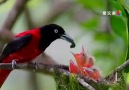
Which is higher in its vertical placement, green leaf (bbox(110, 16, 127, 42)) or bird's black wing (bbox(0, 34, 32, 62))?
green leaf (bbox(110, 16, 127, 42))

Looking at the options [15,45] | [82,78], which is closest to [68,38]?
[15,45]

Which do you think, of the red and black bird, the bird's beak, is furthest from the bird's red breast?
the bird's beak

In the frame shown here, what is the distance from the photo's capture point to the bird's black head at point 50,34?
1.56m

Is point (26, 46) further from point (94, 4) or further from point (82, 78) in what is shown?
point (82, 78)

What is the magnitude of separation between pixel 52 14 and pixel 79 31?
0.14 m

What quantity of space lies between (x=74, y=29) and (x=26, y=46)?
0.81 ft

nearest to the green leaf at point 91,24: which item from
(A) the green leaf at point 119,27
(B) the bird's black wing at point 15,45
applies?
(A) the green leaf at point 119,27

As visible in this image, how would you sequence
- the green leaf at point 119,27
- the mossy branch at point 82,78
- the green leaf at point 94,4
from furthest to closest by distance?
the green leaf at point 94,4 < the green leaf at point 119,27 < the mossy branch at point 82,78

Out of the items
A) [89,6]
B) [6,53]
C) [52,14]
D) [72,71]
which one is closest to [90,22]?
[89,6]

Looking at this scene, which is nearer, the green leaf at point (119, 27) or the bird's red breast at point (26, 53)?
the green leaf at point (119, 27)

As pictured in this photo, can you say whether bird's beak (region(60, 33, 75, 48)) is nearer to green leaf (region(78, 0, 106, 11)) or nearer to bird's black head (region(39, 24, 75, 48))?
bird's black head (region(39, 24, 75, 48))

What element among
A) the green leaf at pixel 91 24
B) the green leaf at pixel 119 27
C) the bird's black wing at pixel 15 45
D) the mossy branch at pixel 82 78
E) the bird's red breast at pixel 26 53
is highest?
the mossy branch at pixel 82 78

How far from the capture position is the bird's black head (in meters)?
1.56

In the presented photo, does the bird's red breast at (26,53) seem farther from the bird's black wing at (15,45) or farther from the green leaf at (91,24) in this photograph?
the green leaf at (91,24)
